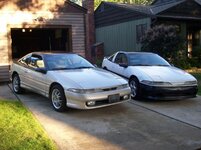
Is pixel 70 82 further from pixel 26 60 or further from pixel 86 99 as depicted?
pixel 26 60

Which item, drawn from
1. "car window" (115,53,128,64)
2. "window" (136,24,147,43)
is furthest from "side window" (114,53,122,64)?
"window" (136,24,147,43)

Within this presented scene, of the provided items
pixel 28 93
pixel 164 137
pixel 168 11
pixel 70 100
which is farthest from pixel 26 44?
pixel 164 137

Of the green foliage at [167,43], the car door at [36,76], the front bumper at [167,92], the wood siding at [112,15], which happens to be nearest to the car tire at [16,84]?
the car door at [36,76]

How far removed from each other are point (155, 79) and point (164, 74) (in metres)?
0.50

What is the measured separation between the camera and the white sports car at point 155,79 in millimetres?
9258

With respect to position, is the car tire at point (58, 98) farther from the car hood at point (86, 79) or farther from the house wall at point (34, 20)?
the house wall at point (34, 20)

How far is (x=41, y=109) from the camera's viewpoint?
8.60 metres

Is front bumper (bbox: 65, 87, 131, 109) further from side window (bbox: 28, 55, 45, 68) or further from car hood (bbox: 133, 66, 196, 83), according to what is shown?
car hood (bbox: 133, 66, 196, 83)

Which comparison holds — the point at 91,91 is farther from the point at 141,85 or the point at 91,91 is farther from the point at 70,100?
the point at 141,85

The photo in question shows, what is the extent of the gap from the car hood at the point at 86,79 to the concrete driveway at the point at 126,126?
735 millimetres

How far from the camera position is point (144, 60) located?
1102cm

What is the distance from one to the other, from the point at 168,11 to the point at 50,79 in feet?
46.5

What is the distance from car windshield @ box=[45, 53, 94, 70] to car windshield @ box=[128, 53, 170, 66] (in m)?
1.85

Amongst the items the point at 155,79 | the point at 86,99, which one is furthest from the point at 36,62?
the point at 155,79
